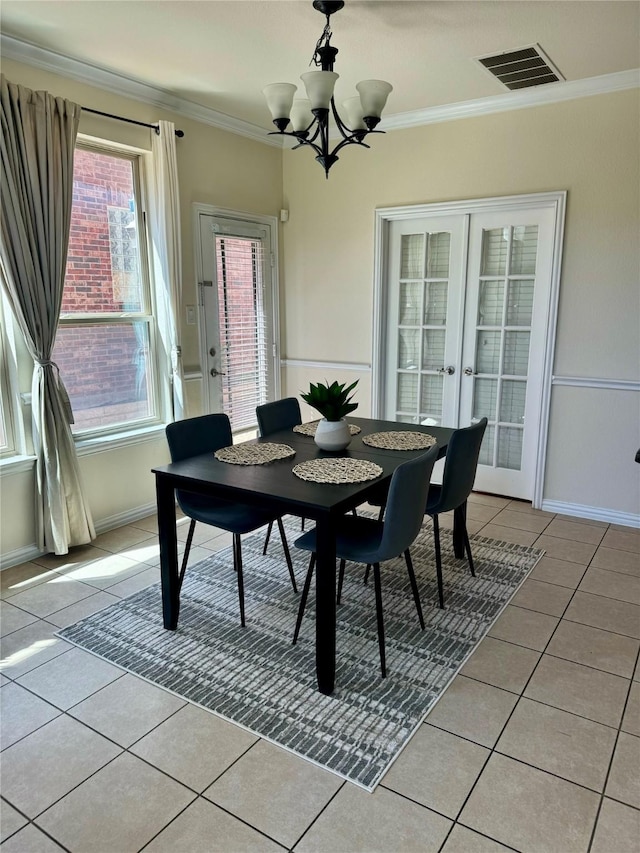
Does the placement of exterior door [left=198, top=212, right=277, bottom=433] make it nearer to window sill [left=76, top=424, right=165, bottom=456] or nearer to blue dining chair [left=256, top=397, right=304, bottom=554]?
window sill [left=76, top=424, right=165, bottom=456]

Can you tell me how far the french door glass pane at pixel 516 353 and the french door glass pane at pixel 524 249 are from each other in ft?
1.46

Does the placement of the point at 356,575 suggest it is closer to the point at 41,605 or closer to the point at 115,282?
the point at 41,605

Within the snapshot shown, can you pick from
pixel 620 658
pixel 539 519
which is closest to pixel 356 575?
pixel 620 658

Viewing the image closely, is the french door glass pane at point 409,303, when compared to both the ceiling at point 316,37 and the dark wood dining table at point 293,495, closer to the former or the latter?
the ceiling at point 316,37

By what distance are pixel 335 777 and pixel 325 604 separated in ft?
1.84

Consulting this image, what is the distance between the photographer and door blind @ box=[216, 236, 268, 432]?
4.62 metres

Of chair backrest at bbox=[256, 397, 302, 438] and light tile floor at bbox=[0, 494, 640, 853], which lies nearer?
light tile floor at bbox=[0, 494, 640, 853]

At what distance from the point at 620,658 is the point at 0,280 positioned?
3.48m

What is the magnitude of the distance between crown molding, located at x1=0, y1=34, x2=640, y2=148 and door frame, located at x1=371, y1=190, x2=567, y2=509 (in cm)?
58

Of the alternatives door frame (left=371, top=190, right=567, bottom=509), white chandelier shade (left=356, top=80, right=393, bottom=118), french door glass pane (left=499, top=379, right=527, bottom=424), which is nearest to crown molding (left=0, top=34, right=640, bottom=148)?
door frame (left=371, top=190, right=567, bottom=509)

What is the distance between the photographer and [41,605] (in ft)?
9.69

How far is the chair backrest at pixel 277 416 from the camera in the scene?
3.45 meters

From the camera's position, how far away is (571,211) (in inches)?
153

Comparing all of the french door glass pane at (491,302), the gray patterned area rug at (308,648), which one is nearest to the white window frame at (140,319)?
the gray patterned area rug at (308,648)
